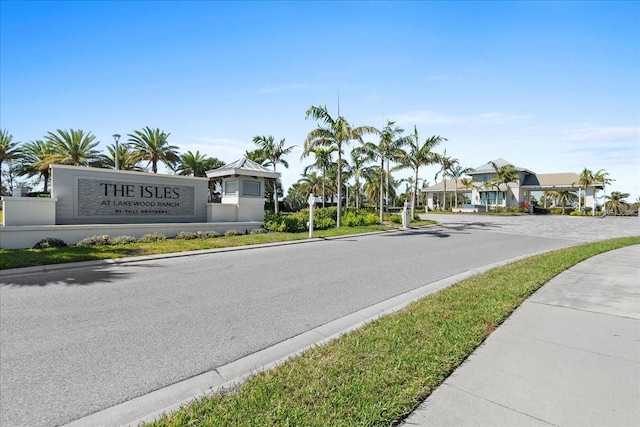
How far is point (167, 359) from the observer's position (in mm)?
4051

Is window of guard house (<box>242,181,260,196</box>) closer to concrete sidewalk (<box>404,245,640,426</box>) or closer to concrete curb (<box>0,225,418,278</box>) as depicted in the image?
concrete curb (<box>0,225,418,278</box>)

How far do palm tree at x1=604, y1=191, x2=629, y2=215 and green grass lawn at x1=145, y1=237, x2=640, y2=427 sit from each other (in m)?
55.8

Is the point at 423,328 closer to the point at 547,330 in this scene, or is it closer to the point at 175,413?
the point at 547,330

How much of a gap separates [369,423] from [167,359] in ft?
8.54

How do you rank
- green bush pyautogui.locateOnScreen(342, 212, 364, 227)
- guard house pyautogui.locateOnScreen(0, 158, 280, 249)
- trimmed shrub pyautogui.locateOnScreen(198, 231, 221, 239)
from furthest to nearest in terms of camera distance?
green bush pyautogui.locateOnScreen(342, 212, 364, 227) → trimmed shrub pyautogui.locateOnScreen(198, 231, 221, 239) → guard house pyautogui.locateOnScreen(0, 158, 280, 249)

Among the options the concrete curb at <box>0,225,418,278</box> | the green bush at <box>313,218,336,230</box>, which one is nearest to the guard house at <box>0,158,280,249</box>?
the green bush at <box>313,218,336,230</box>

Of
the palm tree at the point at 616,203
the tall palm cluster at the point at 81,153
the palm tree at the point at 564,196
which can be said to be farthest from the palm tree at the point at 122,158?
the palm tree at the point at 616,203

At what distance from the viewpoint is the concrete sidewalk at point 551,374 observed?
2.79 metres

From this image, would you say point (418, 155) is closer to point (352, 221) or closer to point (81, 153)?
point (352, 221)

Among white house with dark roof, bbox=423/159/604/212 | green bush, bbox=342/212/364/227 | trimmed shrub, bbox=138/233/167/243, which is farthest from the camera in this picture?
white house with dark roof, bbox=423/159/604/212

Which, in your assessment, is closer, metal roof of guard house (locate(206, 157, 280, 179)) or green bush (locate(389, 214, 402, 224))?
metal roof of guard house (locate(206, 157, 280, 179))

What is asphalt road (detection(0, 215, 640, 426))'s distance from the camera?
3.48 metres

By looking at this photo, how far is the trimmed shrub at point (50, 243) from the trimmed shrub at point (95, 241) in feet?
1.68

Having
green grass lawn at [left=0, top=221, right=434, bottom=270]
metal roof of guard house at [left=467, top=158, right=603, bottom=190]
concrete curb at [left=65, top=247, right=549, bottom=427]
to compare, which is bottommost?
concrete curb at [left=65, top=247, right=549, bottom=427]
